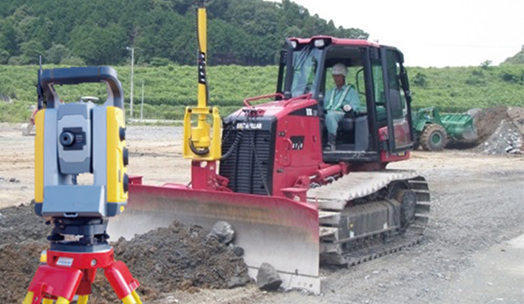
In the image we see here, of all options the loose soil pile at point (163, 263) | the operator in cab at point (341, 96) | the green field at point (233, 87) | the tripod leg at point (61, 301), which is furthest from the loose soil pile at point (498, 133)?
the tripod leg at point (61, 301)

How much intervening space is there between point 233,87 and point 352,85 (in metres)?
66.2

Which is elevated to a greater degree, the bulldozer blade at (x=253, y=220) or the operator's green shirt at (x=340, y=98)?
the operator's green shirt at (x=340, y=98)

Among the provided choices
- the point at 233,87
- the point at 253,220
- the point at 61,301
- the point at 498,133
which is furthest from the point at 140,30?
the point at 61,301

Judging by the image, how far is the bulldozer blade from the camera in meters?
8.31

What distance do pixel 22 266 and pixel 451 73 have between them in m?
81.5

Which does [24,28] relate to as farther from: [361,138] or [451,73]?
[361,138]

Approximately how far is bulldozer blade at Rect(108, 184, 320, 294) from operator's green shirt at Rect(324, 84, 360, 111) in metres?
2.30

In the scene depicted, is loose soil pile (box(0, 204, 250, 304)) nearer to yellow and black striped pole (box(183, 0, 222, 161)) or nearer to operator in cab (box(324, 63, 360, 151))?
yellow and black striped pole (box(183, 0, 222, 161))

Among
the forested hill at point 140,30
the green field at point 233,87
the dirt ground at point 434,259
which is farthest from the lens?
the forested hill at point 140,30

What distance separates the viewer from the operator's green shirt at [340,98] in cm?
1064

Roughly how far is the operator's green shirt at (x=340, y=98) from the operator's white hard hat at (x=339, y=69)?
0.19 metres

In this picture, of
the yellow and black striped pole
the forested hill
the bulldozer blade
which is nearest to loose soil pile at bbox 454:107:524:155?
the yellow and black striped pole

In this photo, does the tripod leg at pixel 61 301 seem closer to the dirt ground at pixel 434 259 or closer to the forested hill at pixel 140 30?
the dirt ground at pixel 434 259

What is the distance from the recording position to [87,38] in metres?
95.1
